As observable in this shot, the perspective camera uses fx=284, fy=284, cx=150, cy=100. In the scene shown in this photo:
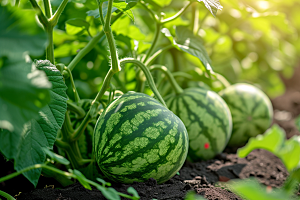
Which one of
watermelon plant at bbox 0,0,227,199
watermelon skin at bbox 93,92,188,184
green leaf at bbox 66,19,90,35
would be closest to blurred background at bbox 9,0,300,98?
green leaf at bbox 66,19,90,35

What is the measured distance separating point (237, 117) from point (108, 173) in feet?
3.16

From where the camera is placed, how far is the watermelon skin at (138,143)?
91 centimetres

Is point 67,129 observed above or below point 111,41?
below

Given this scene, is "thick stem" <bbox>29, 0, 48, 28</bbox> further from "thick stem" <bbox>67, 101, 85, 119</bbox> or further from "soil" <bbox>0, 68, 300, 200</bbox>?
"soil" <bbox>0, 68, 300, 200</bbox>

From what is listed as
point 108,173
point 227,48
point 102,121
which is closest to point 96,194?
point 108,173

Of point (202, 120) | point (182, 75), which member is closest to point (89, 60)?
point (182, 75)

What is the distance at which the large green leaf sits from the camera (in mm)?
737

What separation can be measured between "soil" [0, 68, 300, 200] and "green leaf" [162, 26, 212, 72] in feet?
1.46

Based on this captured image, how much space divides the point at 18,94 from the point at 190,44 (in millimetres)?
868

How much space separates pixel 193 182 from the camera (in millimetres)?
1040

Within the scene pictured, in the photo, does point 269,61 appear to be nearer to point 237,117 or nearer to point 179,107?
point 237,117

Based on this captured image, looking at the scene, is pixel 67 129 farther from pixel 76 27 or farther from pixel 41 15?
pixel 76 27

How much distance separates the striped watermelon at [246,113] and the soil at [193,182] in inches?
4.2

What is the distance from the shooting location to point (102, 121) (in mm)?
962
